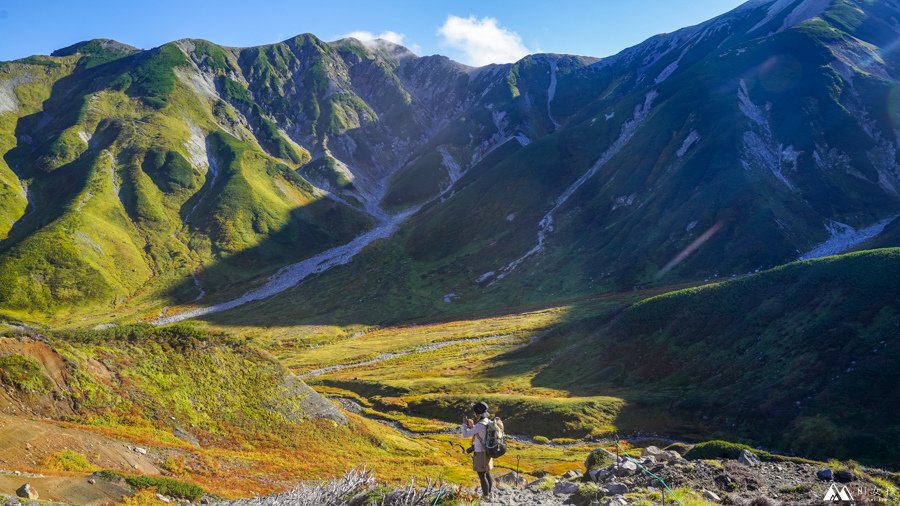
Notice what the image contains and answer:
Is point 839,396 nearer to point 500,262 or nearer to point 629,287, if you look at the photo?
point 629,287

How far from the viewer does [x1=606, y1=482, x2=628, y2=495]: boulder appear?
20234 mm

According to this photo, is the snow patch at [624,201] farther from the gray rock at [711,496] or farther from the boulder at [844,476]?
the gray rock at [711,496]

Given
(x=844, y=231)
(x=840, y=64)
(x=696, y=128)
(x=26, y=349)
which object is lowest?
(x=844, y=231)

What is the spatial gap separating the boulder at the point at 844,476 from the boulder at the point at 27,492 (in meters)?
30.9

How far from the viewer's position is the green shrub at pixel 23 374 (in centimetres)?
2703

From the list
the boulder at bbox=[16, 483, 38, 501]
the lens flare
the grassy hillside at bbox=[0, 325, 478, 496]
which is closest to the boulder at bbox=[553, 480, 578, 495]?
the grassy hillside at bbox=[0, 325, 478, 496]

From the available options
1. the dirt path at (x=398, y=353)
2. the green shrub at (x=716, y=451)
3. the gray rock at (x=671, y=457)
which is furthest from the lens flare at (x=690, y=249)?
the gray rock at (x=671, y=457)

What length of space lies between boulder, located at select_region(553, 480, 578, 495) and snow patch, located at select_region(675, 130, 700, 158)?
195 m

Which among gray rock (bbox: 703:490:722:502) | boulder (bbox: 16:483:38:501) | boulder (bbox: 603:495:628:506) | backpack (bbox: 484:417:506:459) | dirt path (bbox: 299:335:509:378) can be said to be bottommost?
dirt path (bbox: 299:335:509:378)

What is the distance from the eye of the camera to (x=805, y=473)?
24078 mm

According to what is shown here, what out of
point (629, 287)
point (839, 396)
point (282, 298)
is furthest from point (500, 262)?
point (839, 396)

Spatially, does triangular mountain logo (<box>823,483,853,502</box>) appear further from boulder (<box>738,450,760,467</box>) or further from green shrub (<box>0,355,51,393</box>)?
green shrub (<box>0,355,51,393</box>)

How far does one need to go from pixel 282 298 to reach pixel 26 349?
541ft

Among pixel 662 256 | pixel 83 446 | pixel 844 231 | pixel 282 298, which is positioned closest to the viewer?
pixel 83 446
